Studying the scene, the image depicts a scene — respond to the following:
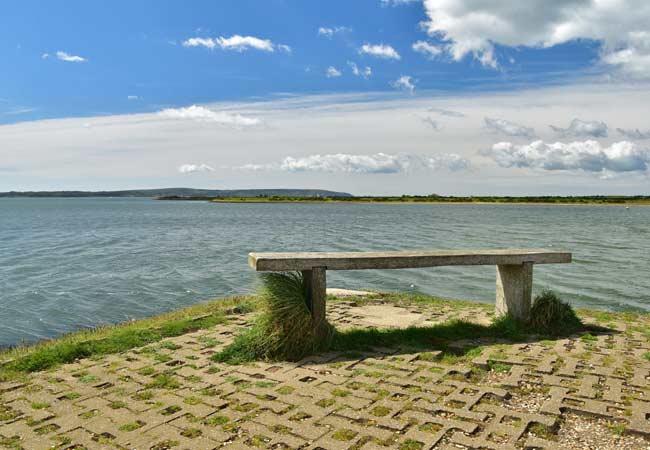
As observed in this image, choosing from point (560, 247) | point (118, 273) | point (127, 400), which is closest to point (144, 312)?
point (118, 273)

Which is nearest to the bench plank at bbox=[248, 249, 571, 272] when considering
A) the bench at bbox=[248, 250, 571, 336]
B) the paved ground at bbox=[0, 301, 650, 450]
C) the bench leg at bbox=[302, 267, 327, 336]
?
the bench at bbox=[248, 250, 571, 336]

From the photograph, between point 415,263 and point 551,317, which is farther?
Result: point 551,317

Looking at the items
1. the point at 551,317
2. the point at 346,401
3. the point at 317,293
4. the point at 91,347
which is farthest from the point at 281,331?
the point at 551,317

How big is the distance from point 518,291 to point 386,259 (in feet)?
7.10

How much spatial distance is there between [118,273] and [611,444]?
60.5 ft

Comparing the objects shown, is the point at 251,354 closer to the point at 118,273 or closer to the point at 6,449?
the point at 6,449

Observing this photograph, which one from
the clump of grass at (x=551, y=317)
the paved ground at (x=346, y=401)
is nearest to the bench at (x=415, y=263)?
the clump of grass at (x=551, y=317)

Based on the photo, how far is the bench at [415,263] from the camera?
632cm

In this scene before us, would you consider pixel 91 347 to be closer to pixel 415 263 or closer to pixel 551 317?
pixel 415 263

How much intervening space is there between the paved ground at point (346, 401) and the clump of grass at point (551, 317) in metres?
0.81

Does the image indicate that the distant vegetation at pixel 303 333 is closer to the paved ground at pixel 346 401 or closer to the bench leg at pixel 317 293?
the bench leg at pixel 317 293

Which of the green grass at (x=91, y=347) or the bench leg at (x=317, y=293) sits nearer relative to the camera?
the green grass at (x=91, y=347)

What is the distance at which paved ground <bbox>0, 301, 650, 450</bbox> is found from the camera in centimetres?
400

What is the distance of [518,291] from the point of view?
7566mm
